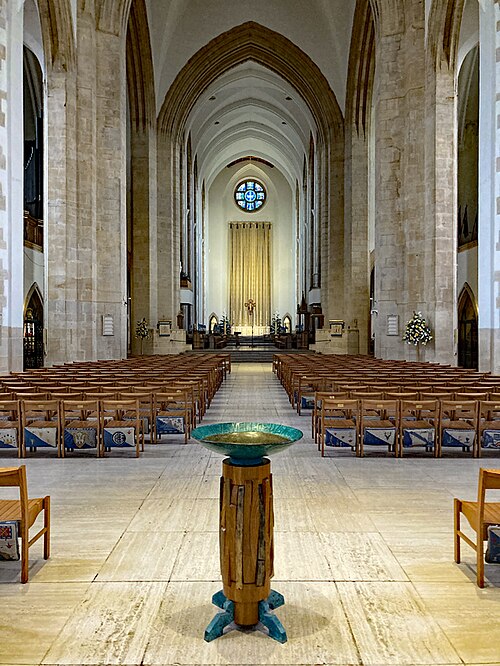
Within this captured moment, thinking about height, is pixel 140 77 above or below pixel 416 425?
above

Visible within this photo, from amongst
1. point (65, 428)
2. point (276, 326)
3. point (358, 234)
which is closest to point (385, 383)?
point (65, 428)

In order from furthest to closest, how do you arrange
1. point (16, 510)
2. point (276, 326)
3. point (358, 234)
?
point (276, 326)
point (358, 234)
point (16, 510)

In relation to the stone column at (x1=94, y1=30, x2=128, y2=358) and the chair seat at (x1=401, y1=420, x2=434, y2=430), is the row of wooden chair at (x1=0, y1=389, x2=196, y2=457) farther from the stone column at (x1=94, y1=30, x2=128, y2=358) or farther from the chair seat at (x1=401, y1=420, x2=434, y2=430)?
the stone column at (x1=94, y1=30, x2=128, y2=358)

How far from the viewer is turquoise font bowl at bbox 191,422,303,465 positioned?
8.71 feet

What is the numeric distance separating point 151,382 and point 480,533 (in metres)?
6.29

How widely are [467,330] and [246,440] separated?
20688 mm

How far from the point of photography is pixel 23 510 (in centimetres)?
326

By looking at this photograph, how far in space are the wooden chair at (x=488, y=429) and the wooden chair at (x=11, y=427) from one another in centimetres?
517

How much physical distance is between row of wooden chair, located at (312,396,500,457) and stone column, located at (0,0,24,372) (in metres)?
7.40

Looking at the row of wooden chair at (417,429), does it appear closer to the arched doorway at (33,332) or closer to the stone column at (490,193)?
the stone column at (490,193)

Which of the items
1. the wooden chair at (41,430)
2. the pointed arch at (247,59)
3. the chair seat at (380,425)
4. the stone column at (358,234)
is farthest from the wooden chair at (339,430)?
the pointed arch at (247,59)

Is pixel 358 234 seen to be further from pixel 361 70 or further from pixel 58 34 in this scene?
pixel 58 34

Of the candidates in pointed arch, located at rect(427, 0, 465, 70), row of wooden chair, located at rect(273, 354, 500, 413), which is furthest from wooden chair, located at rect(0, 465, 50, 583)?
pointed arch, located at rect(427, 0, 465, 70)

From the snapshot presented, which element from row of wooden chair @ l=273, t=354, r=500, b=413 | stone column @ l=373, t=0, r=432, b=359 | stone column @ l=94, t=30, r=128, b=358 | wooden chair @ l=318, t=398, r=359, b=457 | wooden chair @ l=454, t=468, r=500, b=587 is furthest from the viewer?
stone column @ l=94, t=30, r=128, b=358
